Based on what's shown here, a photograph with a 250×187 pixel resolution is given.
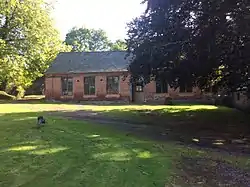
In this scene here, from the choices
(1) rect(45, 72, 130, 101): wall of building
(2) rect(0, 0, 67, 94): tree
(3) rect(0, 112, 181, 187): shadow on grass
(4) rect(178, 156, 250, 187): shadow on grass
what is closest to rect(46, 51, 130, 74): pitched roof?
(1) rect(45, 72, 130, 101): wall of building

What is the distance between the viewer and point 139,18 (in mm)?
20375

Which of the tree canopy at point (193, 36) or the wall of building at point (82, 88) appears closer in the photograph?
the tree canopy at point (193, 36)

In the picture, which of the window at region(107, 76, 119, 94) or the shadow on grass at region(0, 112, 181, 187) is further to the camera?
the window at region(107, 76, 119, 94)

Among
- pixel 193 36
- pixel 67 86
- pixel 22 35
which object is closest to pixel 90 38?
pixel 67 86

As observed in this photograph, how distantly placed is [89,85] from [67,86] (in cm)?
255

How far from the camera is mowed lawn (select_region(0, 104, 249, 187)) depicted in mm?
8438

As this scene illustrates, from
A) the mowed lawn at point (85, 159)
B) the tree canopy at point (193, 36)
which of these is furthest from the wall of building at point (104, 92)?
the mowed lawn at point (85, 159)

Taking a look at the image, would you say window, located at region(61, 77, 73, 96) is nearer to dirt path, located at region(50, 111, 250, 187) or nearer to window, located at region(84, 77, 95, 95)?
window, located at region(84, 77, 95, 95)

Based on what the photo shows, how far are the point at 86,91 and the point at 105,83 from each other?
2301 mm

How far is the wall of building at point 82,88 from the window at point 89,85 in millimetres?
322

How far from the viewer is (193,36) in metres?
17.5

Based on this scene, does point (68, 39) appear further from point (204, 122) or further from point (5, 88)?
point (204, 122)

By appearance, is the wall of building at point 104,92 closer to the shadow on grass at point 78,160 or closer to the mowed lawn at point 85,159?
the mowed lawn at point 85,159

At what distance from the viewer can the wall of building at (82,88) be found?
4172cm
